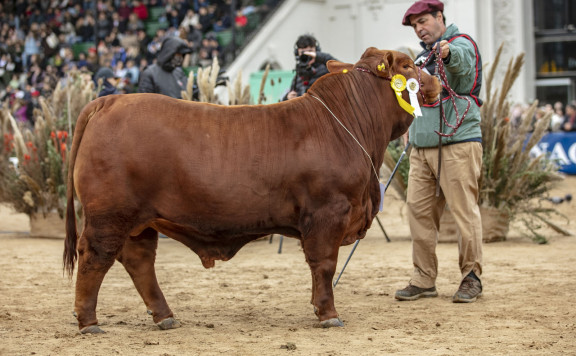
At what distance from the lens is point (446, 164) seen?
6.88 meters

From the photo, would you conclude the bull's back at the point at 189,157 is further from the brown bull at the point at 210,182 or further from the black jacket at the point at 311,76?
the black jacket at the point at 311,76

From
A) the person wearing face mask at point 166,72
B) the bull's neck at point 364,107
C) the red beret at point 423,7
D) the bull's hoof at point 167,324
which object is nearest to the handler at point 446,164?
the red beret at point 423,7

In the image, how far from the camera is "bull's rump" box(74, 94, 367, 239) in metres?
5.62

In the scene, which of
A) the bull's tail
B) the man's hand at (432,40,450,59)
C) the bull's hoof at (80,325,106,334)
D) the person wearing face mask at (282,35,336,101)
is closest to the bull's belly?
the bull's tail

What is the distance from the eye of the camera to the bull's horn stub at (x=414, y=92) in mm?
6199

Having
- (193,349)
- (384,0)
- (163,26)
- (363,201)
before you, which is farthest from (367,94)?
(384,0)

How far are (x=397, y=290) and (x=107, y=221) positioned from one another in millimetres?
2625

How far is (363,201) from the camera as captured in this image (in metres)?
6.10

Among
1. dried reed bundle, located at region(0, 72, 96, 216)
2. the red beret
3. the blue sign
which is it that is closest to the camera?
the red beret

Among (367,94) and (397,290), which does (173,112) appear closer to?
(367,94)

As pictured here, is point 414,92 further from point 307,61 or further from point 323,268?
point 307,61

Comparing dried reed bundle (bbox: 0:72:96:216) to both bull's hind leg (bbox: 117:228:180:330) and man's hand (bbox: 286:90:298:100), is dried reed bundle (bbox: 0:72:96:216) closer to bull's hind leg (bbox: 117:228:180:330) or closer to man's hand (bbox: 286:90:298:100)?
man's hand (bbox: 286:90:298:100)

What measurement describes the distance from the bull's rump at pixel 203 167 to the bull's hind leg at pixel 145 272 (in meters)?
0.46

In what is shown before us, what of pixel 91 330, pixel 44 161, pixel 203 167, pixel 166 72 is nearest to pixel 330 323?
pixel 203 167
